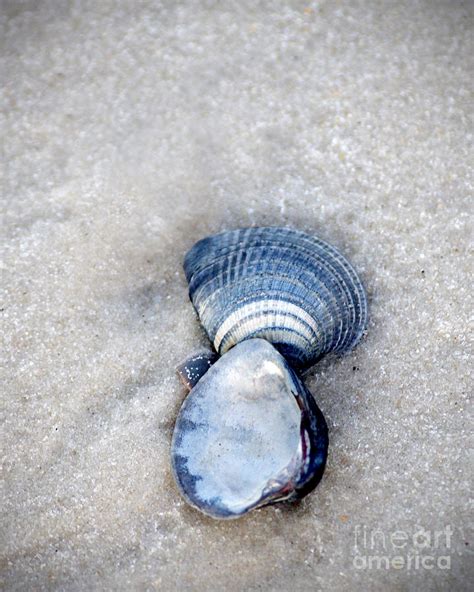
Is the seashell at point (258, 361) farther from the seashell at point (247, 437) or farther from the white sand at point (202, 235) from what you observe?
the white sand at point (202, 235)

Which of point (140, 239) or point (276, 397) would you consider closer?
point (276, 397)

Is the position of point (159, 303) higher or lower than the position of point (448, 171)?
lower

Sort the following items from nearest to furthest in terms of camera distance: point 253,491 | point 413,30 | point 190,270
→ point 253,491 → point 190,270 → point 413,30

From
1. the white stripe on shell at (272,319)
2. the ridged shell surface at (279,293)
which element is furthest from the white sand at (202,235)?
the white stripe on shell at (272,319)

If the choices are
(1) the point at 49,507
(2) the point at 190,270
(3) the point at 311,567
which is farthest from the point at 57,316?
(3) the point at 311,567

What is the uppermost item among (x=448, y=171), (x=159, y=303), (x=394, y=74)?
(x=394, y=74)

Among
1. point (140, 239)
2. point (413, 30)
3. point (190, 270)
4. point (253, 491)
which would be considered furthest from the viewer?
point (413, 30)

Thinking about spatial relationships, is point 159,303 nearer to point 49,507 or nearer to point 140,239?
point 140,239
